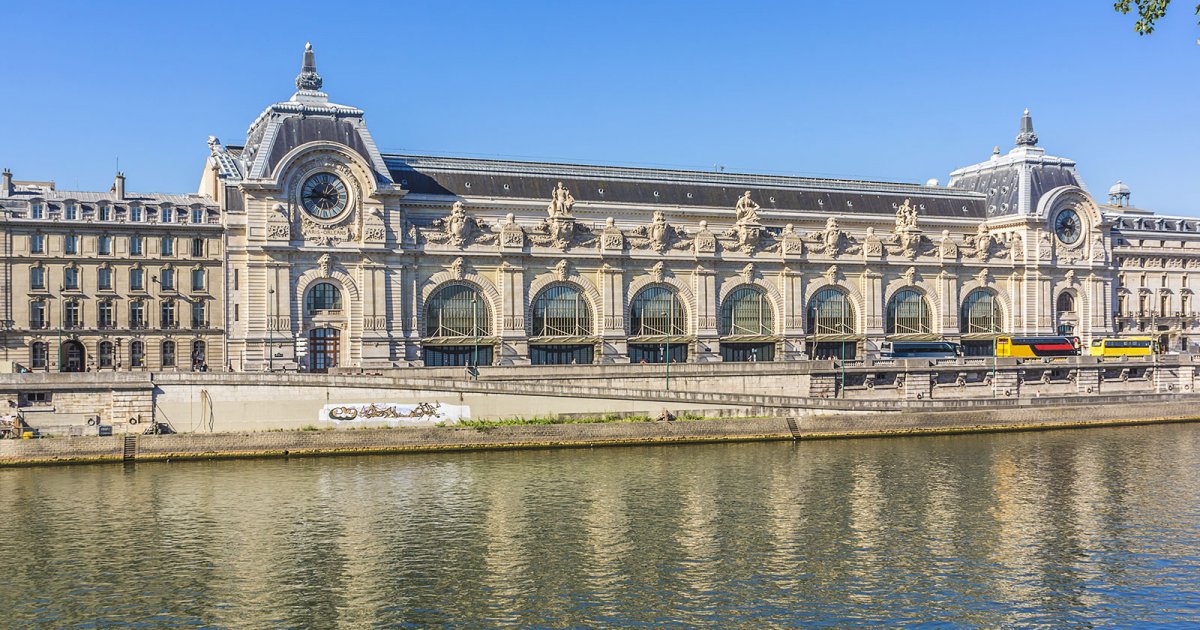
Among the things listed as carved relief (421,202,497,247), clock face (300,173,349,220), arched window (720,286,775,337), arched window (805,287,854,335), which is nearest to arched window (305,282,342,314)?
clock face (300,173,349,220)

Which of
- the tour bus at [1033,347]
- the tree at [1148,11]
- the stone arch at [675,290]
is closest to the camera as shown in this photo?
the tree at [1148,11]

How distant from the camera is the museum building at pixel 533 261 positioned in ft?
268

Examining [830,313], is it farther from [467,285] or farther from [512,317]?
[467,285]

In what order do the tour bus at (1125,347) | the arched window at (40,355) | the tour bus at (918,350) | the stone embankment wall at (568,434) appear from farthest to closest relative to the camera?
the tour bus at (1125,347) < the tour bus at (918,350) < the arched window at (40,355) < the stone embankment wall at (568,434)

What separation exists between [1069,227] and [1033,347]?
19.8 m

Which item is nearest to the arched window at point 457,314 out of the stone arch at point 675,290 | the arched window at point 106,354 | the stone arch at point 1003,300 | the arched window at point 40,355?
the stone arch at point 675,290

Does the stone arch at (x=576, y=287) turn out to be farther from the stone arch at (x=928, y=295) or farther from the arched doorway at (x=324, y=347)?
the stone arch at (x=928, y=295)

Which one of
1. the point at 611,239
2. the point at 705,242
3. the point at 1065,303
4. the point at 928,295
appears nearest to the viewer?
the point at 611,239

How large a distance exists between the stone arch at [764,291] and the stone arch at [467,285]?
59.0ft

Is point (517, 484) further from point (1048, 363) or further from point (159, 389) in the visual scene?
point (1048, 363)

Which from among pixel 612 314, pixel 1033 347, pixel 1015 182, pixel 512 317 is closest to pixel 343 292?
pixel 512 317

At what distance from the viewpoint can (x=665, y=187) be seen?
9950cm

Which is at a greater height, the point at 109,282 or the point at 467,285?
the point at 109,282

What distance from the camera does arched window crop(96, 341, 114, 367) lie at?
271 feet
